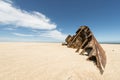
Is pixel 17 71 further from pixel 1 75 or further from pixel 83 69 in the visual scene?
pixel 83 69

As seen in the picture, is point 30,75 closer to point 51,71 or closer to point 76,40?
point 51,71

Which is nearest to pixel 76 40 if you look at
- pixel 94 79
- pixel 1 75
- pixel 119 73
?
pixel 119 73

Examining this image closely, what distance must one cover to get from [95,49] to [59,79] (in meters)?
2.75

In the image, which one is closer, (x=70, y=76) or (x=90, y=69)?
(x=70, y=76)

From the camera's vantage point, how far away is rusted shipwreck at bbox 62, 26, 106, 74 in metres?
4.67

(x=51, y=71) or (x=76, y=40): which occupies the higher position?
(x=76, y=40)

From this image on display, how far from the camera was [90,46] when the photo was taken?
5.59 meters

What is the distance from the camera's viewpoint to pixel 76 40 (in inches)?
429

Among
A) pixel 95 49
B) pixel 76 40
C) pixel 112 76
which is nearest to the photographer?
pixel 112 76

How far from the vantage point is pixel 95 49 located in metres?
5.12

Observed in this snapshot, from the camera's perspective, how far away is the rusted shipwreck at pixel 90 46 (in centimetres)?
467

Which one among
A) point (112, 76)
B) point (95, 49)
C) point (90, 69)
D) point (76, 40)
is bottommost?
point (112, 76)

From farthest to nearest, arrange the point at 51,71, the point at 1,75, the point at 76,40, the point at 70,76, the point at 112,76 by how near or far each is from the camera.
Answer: the point at 76,40 < the point at 112,76 < the point at 51,71 < the point at 70,76 < the point at 1,75

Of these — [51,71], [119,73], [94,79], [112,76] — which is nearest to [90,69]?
[94,79]
